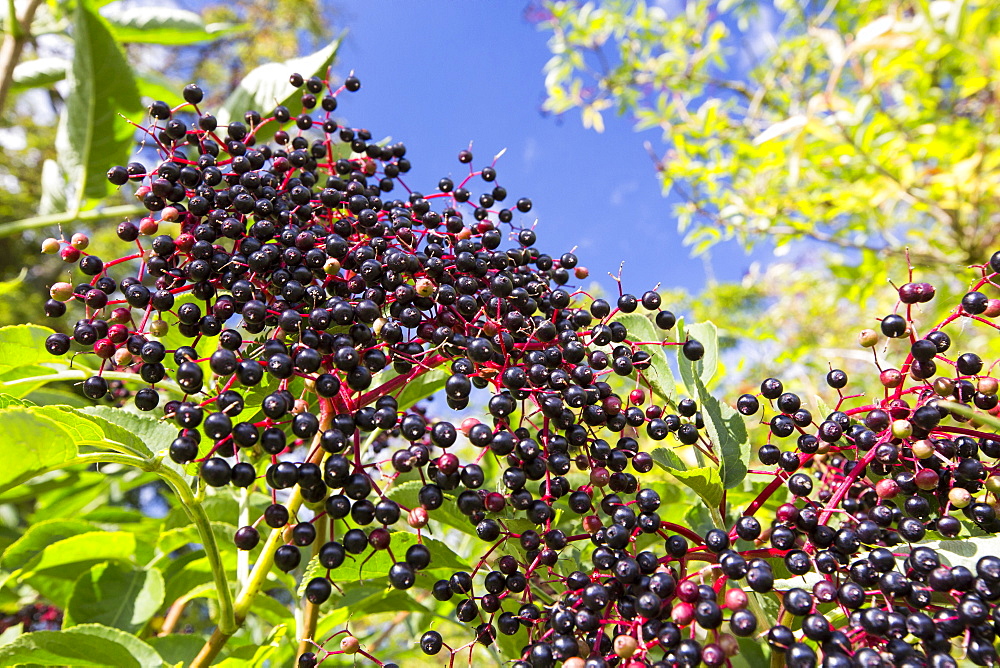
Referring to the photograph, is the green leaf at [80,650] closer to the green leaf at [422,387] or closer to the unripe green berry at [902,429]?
the green leaf at [422,387]

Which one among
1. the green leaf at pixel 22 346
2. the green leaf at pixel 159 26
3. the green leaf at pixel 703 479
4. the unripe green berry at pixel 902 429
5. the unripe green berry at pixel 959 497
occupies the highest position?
the green leaf at pixel 159 26

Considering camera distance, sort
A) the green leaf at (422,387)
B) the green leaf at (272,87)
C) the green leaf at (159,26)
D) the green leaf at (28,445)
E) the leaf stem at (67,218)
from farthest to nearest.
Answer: the green leaf at (159,26) → the leaf stem at (67,218) → the green leaf at (272,87) → the green leaf at (422,387) → the green leaf at (28,445)

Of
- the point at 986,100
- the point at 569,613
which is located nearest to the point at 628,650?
the point at 569,613

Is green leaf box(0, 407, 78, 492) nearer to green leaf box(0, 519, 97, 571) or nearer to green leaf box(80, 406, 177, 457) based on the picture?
green leaf box(80, 406, 177, 457)

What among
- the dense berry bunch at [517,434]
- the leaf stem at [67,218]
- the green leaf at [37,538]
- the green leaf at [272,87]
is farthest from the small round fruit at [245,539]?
the leaf stem at [67,218]

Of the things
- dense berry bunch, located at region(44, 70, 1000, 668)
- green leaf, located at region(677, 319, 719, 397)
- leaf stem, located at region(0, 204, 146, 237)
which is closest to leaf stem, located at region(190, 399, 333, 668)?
dense berry bunch, located at region(44, 70, 1000, 668)

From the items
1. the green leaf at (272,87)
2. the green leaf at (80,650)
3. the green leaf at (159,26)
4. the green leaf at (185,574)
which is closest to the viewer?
the green leaf at (80,650)

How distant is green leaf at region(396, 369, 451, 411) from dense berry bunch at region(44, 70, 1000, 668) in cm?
17

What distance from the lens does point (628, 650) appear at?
692 millimetres

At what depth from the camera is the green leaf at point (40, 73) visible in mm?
2168

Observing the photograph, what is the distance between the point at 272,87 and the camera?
1589 mm

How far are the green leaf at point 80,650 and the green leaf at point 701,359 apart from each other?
0.96 meters

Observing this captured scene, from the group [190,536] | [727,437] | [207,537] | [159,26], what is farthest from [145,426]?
[159,26]

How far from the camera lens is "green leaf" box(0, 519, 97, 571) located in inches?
53.3
